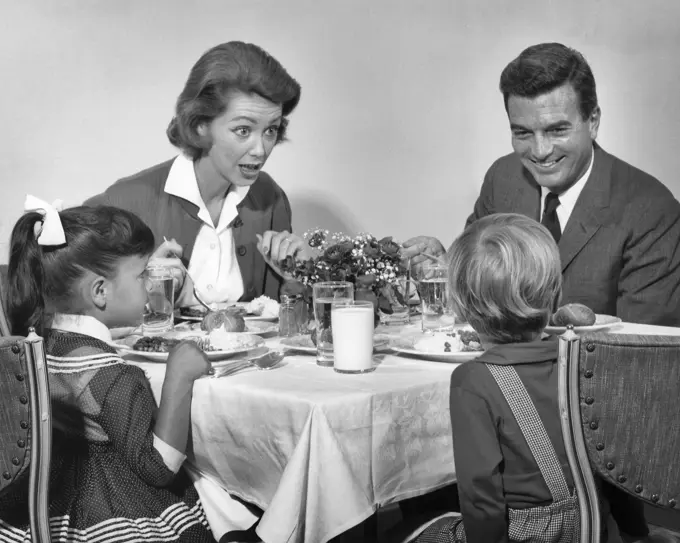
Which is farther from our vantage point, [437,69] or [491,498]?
[437,69]

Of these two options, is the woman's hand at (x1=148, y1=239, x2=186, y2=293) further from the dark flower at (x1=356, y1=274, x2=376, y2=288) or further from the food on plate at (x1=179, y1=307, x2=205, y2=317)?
the dark flower at (x1=356, y1=274, x2=376, y2=288)

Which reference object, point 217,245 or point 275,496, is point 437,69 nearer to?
point 217,245

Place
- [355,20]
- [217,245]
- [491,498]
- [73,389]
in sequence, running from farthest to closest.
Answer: [355,20] → [217,245] → [73,389] → [491,498]

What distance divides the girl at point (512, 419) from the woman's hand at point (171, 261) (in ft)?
3.34

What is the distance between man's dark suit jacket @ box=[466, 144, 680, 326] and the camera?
8.46 feet

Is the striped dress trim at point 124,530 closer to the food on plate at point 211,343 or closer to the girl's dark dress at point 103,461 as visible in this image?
the girl's dark dress at point 103,461

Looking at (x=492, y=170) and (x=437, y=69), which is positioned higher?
(x=437, y=69)

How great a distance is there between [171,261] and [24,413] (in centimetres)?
106

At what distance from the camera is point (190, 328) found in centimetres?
212

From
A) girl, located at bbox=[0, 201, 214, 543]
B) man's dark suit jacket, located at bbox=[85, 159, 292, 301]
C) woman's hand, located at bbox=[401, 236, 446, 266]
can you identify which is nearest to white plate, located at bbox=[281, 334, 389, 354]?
girl, located at bbox=[0, 201, 214, 543]

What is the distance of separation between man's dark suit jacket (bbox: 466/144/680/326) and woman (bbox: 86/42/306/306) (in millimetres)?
914

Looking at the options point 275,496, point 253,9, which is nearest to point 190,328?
point 275,496

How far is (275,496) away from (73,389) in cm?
42

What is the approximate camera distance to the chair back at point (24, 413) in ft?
4.17
